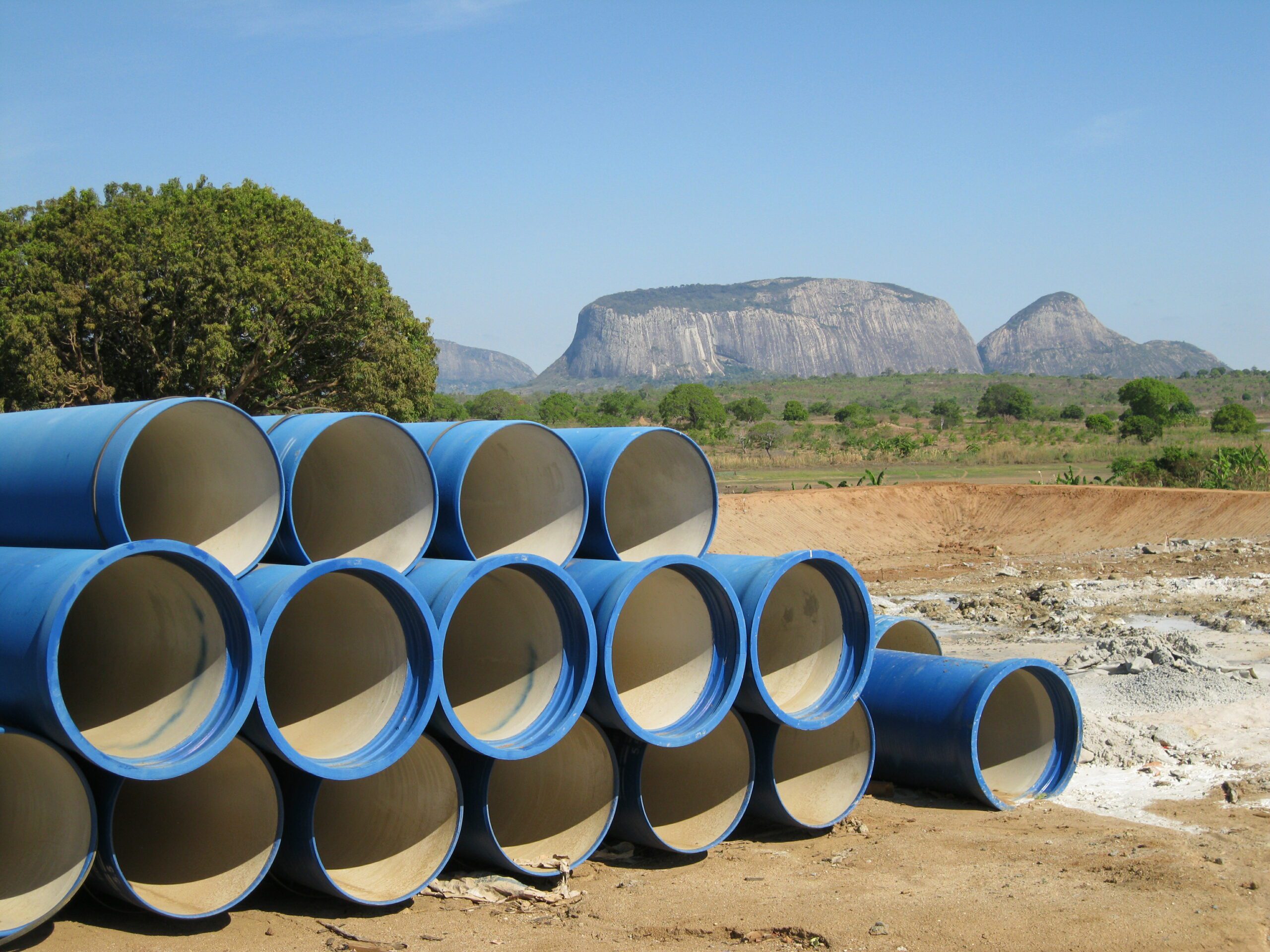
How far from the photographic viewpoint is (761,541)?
27.1m

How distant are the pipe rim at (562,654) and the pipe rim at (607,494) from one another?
1.95ft

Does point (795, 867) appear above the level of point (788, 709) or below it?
below

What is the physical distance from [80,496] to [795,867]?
4.52 m

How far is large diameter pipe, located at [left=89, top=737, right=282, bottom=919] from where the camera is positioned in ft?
17.5

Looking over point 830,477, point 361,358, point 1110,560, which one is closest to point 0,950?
point 361,358

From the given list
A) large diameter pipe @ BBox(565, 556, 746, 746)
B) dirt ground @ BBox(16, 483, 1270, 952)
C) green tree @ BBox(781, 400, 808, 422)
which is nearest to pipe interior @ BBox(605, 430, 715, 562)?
large diameter pipe @ BBox(565, 556, 746, 746)

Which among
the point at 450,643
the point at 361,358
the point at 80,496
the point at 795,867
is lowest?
the point at 795,867

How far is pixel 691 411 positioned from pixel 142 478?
6568cm

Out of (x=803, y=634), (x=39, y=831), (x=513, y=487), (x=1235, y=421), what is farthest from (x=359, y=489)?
(x=1235, y=421)

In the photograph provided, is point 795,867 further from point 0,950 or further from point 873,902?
point 0,950

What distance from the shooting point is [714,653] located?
6.61 metres

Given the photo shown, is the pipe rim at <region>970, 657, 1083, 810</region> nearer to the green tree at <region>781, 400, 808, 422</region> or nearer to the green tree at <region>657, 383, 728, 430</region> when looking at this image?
the green tree at <region>657, 383, 728, 430</region>

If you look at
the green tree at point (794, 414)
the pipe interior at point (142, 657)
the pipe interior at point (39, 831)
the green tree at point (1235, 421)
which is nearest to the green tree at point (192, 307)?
the pipe interior at point (142, 657)

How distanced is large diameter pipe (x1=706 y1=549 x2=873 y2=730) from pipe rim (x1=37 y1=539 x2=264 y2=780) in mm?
3036
